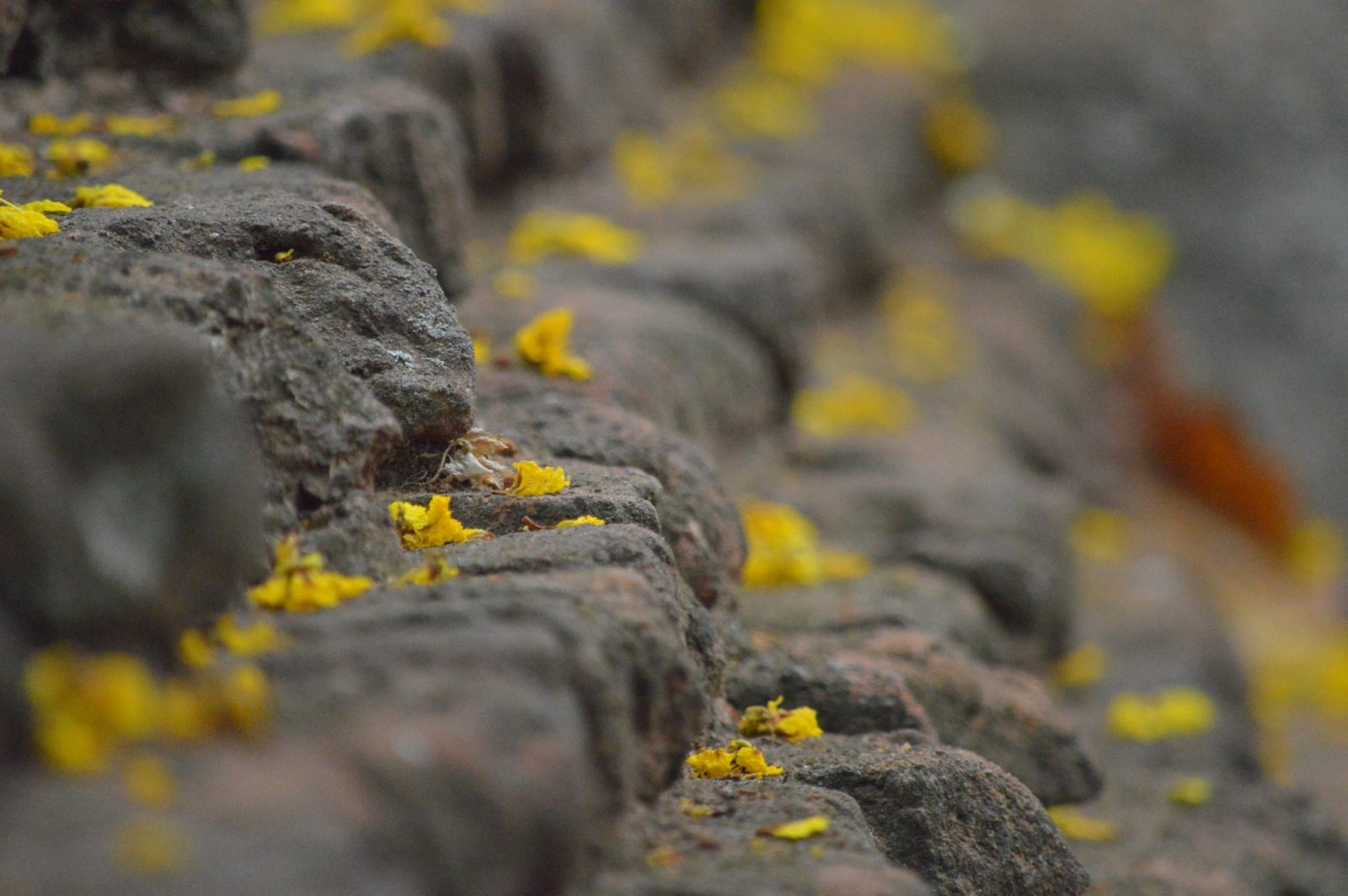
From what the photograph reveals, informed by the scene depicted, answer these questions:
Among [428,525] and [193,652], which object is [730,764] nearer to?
[428,525]

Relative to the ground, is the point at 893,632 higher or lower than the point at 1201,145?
lower

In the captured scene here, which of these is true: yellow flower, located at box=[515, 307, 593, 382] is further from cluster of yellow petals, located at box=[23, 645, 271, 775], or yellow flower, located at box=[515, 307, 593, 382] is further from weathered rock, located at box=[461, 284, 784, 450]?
cluster of yellow petals, located at box=[23, 645, 271, 775]

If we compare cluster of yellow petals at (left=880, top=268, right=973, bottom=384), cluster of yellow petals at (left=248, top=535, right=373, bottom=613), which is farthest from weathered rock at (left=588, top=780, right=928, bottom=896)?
cluster of yellow petals at (left=880, top=268, right=973, bottom=384)

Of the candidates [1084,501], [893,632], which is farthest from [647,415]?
[1084,501]

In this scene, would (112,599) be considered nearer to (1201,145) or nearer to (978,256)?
(978,256)

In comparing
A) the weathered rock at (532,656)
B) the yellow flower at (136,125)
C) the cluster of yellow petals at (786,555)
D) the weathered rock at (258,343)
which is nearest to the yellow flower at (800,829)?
the weathered rock at (532,656)

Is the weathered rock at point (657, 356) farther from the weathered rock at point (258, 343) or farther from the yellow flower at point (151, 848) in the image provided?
the yellow flower at point (151, 848)
